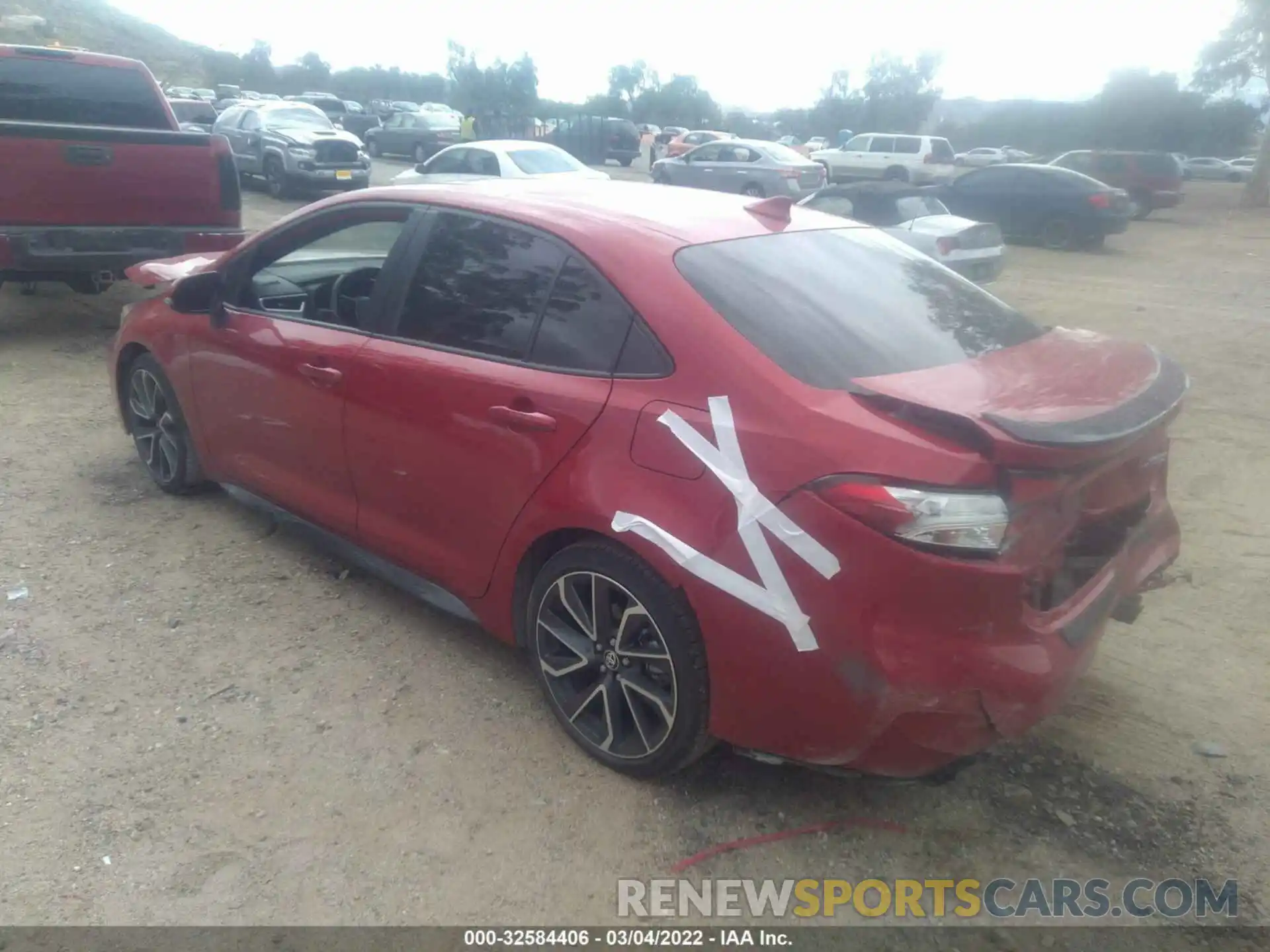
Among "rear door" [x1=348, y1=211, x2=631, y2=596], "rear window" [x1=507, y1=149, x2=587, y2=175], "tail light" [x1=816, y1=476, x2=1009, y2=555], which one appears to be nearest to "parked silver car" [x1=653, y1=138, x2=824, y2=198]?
"rear window" [x1=507, y1=149, x2=587, y2=175]

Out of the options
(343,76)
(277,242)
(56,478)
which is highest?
(277,242)

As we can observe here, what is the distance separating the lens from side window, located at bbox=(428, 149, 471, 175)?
51.6 ft

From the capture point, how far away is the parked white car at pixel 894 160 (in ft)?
91.0

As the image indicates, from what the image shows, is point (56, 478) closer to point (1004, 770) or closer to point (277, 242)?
point (277, 242)

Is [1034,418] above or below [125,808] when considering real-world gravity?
above

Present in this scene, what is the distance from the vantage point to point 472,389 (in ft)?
10.6

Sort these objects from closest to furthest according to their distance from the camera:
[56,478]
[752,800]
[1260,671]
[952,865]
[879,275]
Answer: [952,865] → [752,800] → [879,275] → [1260,671] → [56,478]

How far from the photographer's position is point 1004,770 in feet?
10.3

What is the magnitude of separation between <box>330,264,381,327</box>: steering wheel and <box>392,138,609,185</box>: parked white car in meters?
11.3

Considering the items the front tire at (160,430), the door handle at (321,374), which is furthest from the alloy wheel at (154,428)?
the door handle at (321,374)

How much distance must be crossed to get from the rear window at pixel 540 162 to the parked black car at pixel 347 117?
58.9 feet

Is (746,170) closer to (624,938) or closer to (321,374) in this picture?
(321,374)

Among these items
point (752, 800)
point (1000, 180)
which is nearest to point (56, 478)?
point (752, 800)

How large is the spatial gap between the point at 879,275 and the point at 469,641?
2004mm
